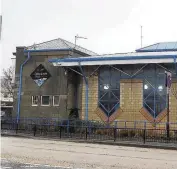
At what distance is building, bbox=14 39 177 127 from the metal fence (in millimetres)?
1902

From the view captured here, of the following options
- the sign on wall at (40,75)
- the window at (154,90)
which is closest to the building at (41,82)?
the sign on wall at (40,75)

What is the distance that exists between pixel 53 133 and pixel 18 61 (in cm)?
1007

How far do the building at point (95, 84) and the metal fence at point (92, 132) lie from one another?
190cm

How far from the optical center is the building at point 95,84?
28.4 m

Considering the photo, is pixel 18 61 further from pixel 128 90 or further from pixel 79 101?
pixel 128 90

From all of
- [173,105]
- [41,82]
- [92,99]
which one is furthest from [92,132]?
[41,82]

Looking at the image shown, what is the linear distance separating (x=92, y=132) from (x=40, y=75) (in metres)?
8.81

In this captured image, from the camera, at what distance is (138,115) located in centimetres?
2881

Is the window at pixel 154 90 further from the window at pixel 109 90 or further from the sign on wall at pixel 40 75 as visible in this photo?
the sign on wall at pixel 40 75

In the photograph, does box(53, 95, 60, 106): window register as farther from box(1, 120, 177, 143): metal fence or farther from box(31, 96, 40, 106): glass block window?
box(1, 120, 177, 143): metal fence

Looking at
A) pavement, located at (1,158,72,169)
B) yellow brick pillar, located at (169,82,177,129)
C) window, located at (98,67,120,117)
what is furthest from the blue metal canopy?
pavement, located at (1,158,72,169)

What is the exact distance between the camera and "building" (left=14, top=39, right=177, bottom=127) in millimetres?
28391

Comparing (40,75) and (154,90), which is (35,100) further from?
(154,90)

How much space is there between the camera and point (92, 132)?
1053 inches
